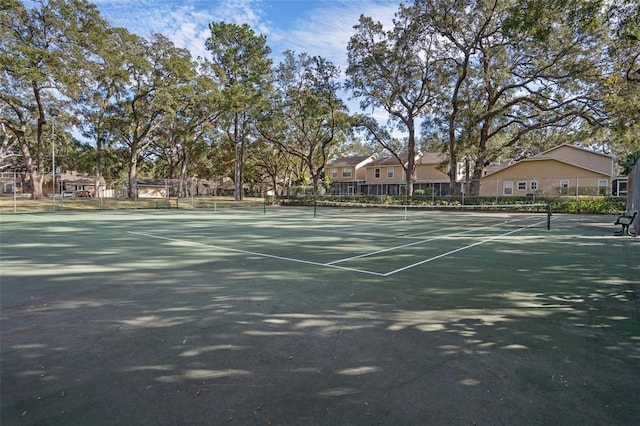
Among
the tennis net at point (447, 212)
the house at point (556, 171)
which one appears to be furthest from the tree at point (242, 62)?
the house at point (556, 171)

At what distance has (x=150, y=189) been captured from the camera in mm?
64250

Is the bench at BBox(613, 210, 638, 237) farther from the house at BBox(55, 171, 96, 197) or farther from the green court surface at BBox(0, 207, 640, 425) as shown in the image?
the house at BBox(55, 171, 96, 197)

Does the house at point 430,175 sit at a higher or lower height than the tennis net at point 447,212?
higher

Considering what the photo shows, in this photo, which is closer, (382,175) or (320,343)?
(320,343)

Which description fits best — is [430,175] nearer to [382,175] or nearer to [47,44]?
[382,175]

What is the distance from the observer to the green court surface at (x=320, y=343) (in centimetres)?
259

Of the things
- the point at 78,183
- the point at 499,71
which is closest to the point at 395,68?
the point at 499,71

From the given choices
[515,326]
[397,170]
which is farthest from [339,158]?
[515,326]

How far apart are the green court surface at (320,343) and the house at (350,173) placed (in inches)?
1995

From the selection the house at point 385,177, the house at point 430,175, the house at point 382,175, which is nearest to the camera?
the house at point 430,175

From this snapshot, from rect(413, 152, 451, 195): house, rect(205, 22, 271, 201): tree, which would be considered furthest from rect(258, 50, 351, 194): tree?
rect(413, 152, 451, 195): house

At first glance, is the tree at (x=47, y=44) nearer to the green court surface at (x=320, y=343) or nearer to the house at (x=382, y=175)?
the green court surface at (x=320, y=343)

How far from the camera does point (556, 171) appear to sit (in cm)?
3738

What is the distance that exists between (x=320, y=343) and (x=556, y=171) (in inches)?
1656
